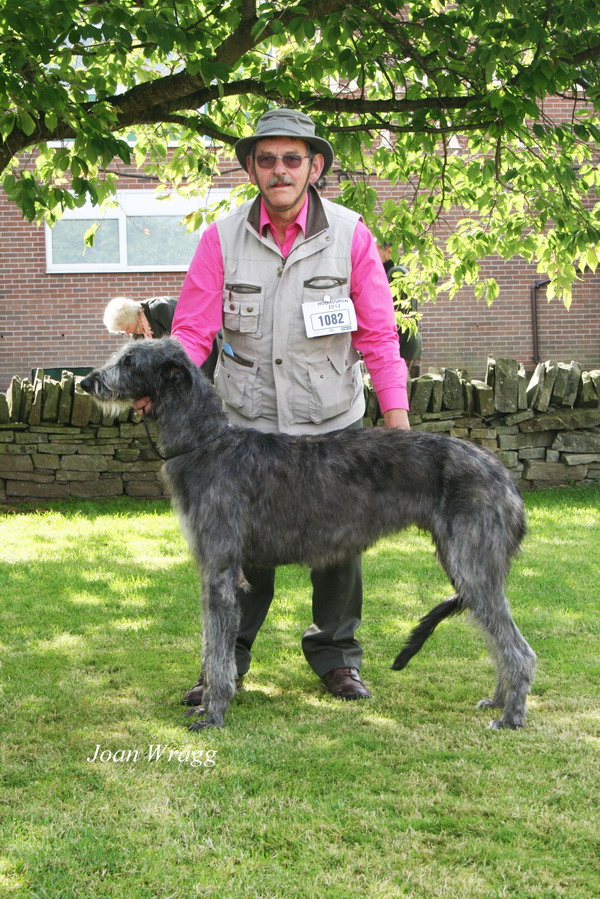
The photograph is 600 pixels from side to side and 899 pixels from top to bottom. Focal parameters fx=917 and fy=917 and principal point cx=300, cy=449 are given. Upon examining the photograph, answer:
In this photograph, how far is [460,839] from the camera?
9.73 feet

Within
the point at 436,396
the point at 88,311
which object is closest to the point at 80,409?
the point at 436,396

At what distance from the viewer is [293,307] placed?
169 inches

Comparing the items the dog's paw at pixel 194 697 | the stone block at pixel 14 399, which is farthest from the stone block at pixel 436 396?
the dog's paw at pixel 194 697

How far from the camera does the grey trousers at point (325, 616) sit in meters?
4.52

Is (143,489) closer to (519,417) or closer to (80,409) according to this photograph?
(80,409)

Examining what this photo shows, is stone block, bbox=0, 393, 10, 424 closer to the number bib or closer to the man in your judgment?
the man

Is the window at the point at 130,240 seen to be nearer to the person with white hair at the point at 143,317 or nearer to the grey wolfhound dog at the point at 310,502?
the person with white hair at the point at 143,317

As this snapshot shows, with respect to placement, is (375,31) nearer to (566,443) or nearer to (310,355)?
(310,355)

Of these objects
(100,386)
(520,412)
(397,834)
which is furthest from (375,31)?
(397,834)

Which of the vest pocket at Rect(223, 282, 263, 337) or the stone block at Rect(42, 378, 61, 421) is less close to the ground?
the vest pocket at Rect(223, 282, 263, 337)

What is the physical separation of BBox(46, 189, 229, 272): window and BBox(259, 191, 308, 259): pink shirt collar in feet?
34.2

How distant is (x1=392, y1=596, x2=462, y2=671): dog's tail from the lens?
4.04 metres

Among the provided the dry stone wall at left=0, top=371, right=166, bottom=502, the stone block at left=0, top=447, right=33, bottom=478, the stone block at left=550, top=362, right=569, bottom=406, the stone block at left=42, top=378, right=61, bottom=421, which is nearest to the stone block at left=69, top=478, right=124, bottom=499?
the dry stone wall at left=0, top=371, right=166, bottom=502

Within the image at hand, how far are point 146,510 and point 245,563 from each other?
4.59 m
